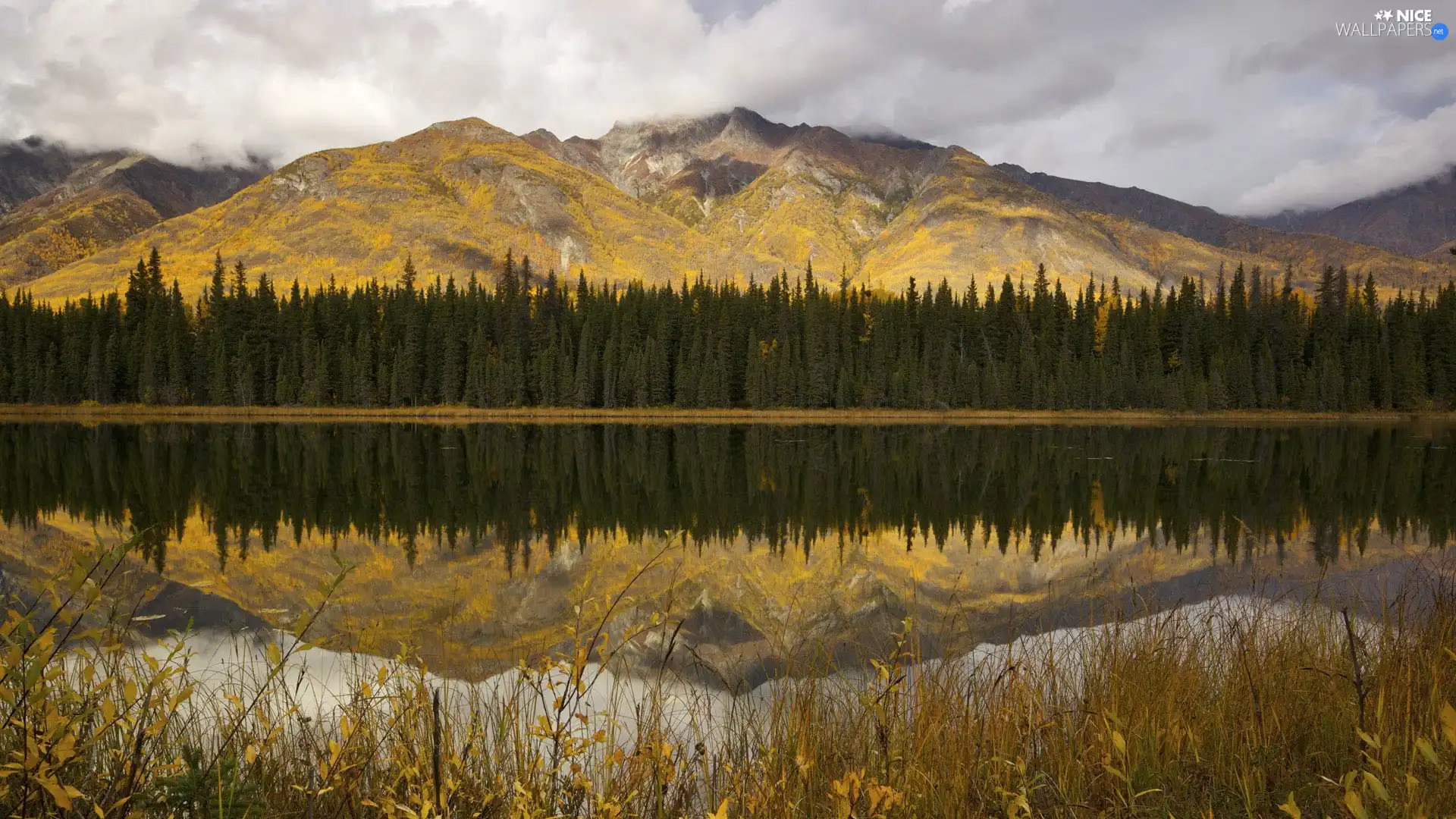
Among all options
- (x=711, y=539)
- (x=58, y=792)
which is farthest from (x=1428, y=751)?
(x=711, y=539)

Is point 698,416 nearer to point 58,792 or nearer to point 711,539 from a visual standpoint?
point 711,539

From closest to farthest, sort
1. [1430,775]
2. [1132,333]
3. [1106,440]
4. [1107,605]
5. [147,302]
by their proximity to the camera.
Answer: [1430,775], [1107,605], [1106,440], [147,302], [1132,333]

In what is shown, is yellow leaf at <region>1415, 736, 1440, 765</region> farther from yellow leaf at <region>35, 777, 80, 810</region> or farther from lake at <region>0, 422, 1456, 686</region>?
yellow leaf at <region>35, 777, 80, 810</region>

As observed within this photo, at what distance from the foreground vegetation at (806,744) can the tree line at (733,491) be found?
395 inches

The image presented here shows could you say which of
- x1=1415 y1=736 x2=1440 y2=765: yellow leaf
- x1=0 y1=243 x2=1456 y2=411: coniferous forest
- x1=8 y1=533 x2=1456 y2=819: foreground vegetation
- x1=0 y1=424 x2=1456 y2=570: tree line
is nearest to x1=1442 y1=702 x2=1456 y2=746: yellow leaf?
x1=1415 y1=736 x2=1440 y2=765: yellow leaf

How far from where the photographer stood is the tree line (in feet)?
67.4

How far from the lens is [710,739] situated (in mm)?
7258

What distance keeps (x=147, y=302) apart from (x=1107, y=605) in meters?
127

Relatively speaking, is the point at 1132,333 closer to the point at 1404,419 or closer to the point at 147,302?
the point at 1404,419

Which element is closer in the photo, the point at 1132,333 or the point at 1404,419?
the point at 1404,419

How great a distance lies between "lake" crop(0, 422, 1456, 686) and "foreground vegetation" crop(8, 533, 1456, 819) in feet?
2.05

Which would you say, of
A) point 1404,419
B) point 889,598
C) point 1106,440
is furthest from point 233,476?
point 1404,419

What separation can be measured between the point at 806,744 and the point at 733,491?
74.9ft

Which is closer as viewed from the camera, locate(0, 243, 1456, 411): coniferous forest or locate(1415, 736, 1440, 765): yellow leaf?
locate(1415, 736, 1440, 765): yellow leaf
